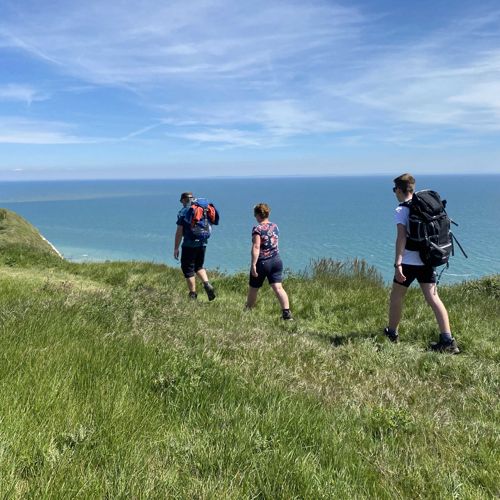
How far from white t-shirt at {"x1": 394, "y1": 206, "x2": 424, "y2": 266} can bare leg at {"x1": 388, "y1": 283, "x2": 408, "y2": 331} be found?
1.48 feet

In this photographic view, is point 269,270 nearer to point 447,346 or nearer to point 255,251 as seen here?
point 255,251

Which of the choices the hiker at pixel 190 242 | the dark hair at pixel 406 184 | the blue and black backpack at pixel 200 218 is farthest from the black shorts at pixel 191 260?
the dark hair at pixel 406 184

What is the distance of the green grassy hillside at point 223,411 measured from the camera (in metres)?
2.47

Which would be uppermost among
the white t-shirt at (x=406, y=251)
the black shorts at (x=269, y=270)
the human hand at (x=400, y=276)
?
the white t-shirt at (x=406, y=251)

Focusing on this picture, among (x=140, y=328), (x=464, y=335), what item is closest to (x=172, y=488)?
(x=140, y=328)

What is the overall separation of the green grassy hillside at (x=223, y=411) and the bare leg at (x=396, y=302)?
488mm

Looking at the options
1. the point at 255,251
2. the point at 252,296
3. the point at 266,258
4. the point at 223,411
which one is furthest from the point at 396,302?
the point at 223,411

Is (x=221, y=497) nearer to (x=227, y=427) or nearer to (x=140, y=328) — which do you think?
(x=227, y=427)

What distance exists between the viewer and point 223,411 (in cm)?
330

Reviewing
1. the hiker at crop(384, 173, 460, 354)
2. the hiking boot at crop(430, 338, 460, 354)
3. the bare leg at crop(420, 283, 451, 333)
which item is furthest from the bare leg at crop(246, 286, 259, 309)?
the hiking boot at crop(430, 338, 460, 354)

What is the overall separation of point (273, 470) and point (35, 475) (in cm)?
135

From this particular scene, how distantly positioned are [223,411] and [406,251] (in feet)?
14.5

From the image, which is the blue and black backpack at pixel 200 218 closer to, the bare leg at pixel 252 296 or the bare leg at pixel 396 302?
the bare leg at pixel 252 296

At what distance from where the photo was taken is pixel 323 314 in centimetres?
940
